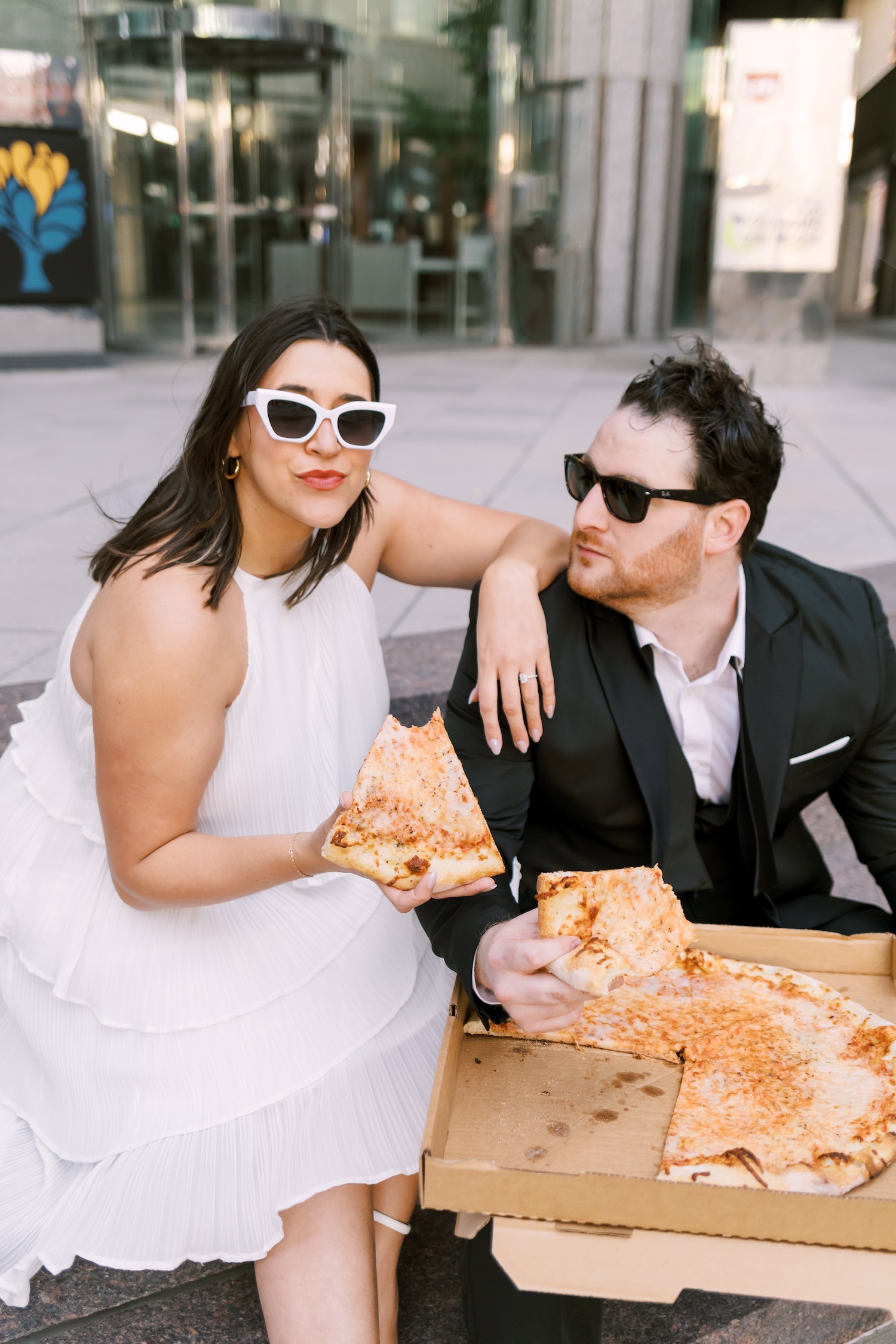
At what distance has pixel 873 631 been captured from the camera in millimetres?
2629

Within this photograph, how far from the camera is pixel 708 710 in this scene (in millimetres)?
2598

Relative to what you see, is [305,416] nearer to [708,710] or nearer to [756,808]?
[708,710]

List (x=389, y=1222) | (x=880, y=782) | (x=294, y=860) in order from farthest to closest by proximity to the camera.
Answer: (x=880, y=782)
(x=389, y=1222)
(x=294, y=860)

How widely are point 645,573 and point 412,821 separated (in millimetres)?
857

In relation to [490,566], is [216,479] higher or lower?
higher

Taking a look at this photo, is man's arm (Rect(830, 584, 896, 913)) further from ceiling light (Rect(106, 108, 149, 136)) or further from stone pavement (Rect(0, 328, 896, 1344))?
ceiling light (Rect(106, 108, 149, 136))

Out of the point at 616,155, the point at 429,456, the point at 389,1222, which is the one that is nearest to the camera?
the point at 389,1222

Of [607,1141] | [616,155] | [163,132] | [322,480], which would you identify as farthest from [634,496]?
[616,155]

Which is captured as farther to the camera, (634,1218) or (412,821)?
(412,821)

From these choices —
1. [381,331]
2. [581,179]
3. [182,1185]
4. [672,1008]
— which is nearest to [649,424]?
[672,1008]

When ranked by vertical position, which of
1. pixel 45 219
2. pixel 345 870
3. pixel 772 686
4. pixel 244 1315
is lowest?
pixel 244 1315

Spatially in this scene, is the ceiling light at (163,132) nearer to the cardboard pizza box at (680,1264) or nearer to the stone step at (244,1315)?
the stone step at (244,1315)

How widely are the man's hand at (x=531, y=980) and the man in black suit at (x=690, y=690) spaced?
390mm

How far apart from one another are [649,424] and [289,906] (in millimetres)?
1268
